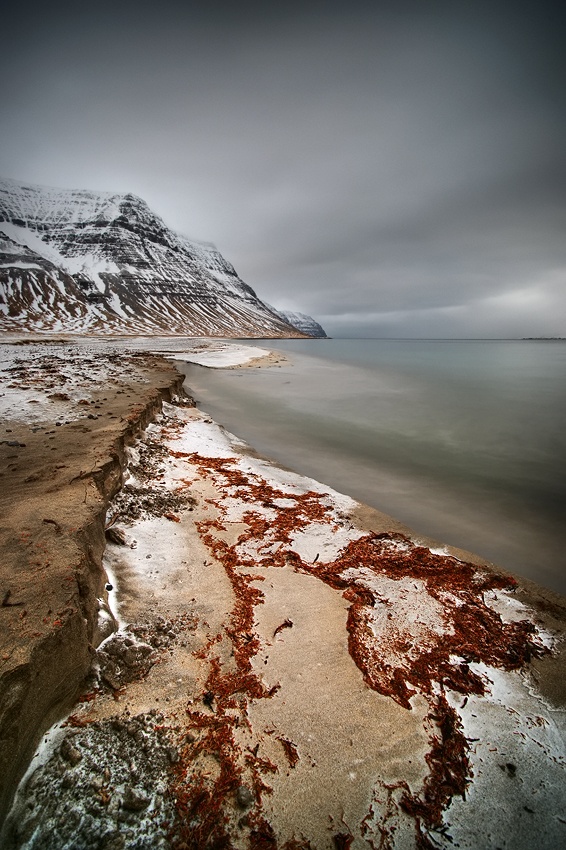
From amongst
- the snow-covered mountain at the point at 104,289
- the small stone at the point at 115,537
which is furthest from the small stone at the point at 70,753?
the snow-covered mountain at the point at 104,289

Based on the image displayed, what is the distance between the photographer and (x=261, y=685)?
9.56 feet

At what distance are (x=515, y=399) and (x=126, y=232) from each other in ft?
768

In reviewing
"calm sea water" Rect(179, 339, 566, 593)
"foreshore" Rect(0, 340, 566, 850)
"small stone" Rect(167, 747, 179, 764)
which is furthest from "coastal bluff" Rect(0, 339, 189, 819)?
"calm sea water" Rect(179, 339, 566, 593)

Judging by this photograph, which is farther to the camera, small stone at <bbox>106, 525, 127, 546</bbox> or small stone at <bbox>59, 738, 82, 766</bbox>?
small stone at <bbox>106, 525, 127, 546</bbox>

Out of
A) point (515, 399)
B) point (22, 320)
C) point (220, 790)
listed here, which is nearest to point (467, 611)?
point (220, 790)

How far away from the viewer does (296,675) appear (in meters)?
3.06

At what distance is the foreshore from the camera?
2.13 metres

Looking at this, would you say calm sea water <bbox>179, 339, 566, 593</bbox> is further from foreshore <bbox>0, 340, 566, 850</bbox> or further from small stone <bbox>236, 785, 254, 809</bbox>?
small stone <bbox>236, 785, 254, 809</bbox>

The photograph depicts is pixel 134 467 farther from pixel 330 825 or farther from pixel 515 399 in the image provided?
pixel 515 399

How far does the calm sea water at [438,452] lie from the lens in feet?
21.1

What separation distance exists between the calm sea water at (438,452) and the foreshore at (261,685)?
1.69 m

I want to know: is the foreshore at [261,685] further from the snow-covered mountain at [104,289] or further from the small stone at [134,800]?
the snow-covered mountain at [104,289]

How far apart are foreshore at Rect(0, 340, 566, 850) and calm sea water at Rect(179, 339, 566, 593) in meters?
1.69

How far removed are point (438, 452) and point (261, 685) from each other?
31.4ft
